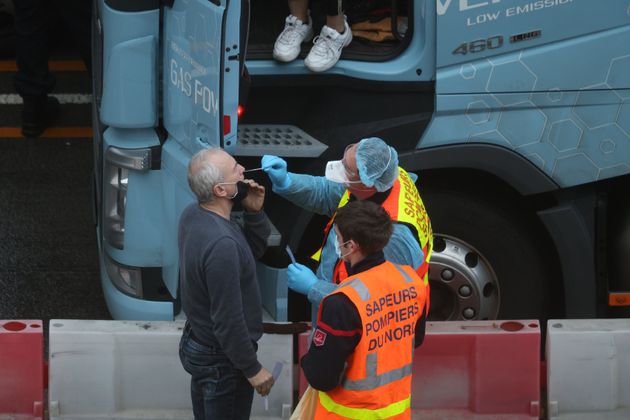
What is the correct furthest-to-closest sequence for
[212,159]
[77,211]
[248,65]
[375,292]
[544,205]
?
[77,211]
[544,205]
[248,65]
[212,159]
[375,292]

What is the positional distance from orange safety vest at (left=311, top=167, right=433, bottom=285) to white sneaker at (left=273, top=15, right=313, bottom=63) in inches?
30.2

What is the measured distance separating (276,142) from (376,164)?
1.01 meters

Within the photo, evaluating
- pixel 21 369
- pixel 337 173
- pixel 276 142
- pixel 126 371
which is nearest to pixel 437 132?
pixel 276 142

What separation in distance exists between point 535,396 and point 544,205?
2.91 feet

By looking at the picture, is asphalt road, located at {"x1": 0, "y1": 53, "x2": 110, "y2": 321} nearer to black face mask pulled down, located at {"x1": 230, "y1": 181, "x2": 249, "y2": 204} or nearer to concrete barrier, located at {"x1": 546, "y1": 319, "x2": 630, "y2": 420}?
black face mask pulled down, located at {"x1": 230, "y1": 181, "x2": 249, "y2": 204}

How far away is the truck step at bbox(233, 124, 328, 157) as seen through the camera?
5730 millimetres

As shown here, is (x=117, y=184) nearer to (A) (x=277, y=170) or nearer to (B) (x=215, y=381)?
(A) (x=277, y=170)

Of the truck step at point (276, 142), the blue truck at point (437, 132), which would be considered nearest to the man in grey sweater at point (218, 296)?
the blue truck at point (437, 132)

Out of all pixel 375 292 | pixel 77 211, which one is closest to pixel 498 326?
pixel 375 292

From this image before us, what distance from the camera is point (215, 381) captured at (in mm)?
4887

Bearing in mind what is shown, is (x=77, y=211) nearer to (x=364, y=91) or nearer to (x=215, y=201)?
(x=364, y=91)

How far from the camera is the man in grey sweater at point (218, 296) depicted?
466 cm

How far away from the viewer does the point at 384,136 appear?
5.78 metres

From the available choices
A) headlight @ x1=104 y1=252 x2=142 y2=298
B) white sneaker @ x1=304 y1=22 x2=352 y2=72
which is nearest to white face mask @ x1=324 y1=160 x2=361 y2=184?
white sneaker @ x1=304 y1=22 x2=352 y2=72
